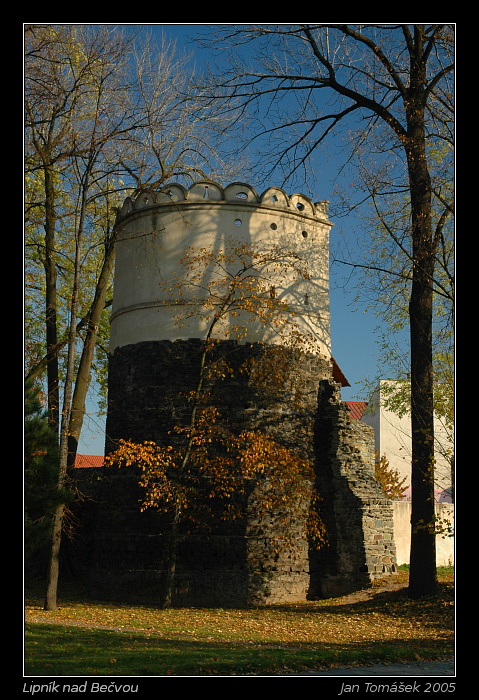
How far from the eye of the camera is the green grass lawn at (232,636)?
30.1 ft

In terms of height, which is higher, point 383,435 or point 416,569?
point 383,435

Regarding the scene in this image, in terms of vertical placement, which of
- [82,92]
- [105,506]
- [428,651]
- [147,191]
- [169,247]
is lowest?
[428,651]

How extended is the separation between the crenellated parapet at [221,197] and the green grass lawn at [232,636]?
26.5 ft

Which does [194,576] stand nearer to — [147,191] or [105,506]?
[105,506]

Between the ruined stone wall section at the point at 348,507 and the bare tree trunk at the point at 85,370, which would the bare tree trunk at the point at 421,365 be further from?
the bare tree trunk at the point at 85,370

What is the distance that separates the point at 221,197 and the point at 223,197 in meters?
0.04

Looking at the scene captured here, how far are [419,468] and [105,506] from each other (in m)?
6.55

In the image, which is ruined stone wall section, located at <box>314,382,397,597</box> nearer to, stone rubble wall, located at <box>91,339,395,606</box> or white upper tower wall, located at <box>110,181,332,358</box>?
stone rubble wall, located at <box>91,339,395,606</box>

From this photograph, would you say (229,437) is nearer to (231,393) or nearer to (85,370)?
(231,393)

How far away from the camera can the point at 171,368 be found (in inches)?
667

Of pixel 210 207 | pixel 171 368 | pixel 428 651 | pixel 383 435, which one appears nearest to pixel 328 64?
pixel 210 207

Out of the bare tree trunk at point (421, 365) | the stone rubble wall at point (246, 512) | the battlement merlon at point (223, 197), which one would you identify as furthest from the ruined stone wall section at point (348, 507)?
the battlement merlon at point (223, 197)

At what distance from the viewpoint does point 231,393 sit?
16703 mm
